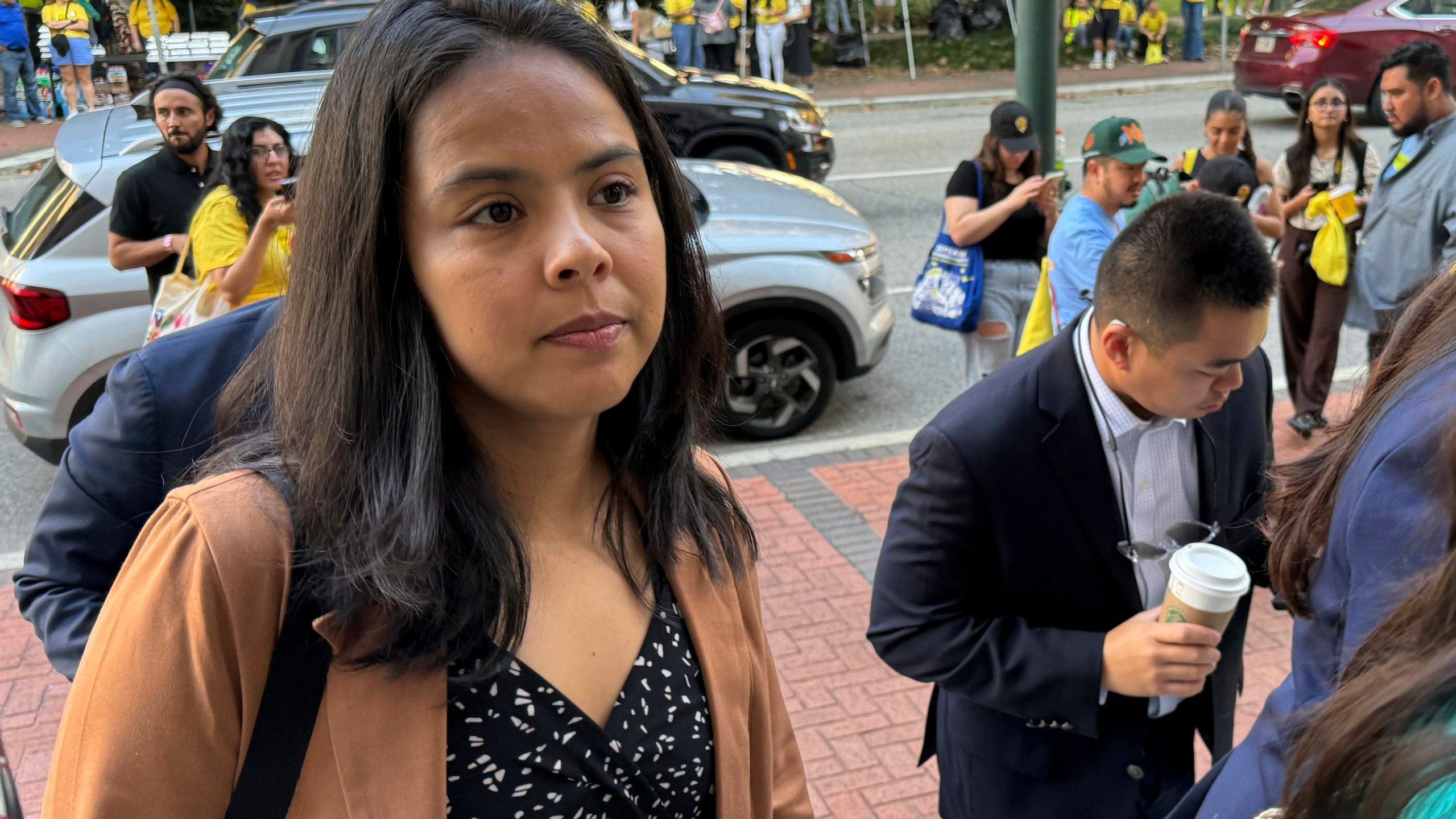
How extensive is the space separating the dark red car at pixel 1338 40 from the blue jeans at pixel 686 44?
8.22 m

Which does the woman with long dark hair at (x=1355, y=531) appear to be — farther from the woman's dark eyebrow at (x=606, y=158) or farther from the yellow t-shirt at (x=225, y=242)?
the yellow t-shirt at (x=225, y=242)

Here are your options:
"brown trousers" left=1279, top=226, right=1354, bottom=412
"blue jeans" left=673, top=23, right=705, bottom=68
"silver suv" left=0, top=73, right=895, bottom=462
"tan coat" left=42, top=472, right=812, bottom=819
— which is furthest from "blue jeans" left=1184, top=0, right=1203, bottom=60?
"tan coat" left=42, top=472, right=812, bottom=819

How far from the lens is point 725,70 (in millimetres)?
19672

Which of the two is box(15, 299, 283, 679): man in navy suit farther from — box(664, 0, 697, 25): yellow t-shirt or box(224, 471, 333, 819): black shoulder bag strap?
box(664, 0, 697, 25): yellow t-shirt

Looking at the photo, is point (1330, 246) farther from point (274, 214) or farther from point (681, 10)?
point (681, 10)

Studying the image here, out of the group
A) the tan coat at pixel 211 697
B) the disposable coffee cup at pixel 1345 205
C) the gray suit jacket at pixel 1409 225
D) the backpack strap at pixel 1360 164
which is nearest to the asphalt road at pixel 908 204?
the backpack strap at pixel 1360 164

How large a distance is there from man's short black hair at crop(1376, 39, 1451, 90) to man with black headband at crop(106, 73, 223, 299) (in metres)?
5.95

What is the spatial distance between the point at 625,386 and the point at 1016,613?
1.47 m

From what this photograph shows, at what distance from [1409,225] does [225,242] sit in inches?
213

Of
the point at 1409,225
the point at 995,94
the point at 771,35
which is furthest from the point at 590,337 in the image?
the point at 995,94

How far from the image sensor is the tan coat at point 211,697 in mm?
1257

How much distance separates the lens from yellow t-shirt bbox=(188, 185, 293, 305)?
433 centimetres

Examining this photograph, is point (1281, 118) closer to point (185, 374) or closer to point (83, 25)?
point (83, 25)

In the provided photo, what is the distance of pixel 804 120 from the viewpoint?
443 inches
